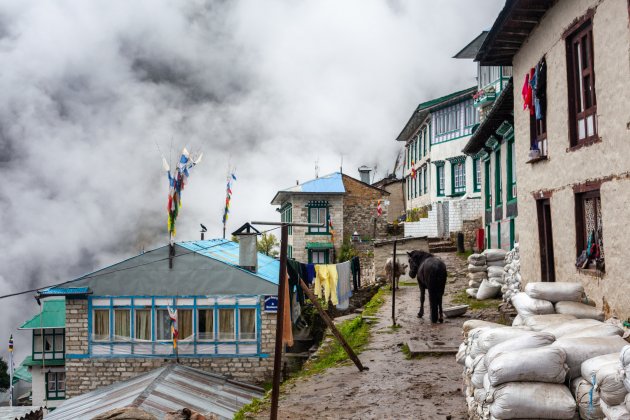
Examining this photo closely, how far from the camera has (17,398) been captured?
41.8 metres

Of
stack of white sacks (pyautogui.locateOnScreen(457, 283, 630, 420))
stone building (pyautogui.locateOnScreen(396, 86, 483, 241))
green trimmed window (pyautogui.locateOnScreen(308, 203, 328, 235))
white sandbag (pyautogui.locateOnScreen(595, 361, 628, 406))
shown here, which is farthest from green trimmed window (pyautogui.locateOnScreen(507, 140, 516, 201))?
green trimmed window (pyautogui.locateOnScreen(308, 203, 328, 235))

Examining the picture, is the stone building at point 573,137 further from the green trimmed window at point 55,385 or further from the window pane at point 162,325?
the green trimmed window at point 55,385

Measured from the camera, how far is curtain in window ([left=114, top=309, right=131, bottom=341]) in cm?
1939

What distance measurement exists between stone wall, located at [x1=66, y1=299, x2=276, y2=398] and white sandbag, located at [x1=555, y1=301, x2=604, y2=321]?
40.4 ft

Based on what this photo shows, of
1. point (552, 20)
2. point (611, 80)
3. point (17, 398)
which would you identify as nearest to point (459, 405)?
point (611, 80)

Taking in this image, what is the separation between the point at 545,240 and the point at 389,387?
4.67 meters

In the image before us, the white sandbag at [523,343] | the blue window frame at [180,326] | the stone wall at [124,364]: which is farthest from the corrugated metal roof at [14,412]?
the white sandbag at [523,343]

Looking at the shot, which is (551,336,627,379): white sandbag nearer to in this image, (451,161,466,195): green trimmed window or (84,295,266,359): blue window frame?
(84,295,266,359): blue window frame

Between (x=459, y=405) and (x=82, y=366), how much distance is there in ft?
49.8

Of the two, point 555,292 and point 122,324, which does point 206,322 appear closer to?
point 122,324

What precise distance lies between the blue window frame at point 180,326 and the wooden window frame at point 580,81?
12.4 meters

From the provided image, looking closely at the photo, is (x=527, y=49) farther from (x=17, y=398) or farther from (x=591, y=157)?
(x=17, y=398)

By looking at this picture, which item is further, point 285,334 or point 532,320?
point 285,334

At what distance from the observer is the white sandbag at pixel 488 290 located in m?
16.7
